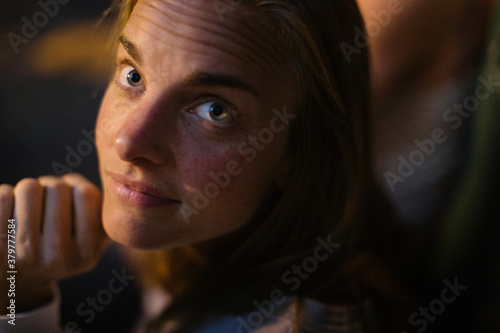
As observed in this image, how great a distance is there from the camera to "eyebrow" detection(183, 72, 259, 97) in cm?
50

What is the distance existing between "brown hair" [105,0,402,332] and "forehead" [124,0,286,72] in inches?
0.6

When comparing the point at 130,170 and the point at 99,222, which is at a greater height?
the point at 130,170

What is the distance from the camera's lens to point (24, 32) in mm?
645

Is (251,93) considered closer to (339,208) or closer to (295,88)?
(295,88)

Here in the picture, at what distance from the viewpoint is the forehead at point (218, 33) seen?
0.50 meters

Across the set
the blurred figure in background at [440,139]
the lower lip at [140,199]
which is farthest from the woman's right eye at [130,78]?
the blurred figure in background at [440,139]

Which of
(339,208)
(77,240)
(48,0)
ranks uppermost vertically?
(48,0)

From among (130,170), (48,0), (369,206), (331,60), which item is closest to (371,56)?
(331,60)

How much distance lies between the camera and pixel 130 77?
0.56 m

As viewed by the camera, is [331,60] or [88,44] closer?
[331,60]

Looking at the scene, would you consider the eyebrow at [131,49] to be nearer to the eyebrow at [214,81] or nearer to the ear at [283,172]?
the eyebrow at [214,81]

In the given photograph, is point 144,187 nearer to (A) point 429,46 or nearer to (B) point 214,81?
(B) point 214,81

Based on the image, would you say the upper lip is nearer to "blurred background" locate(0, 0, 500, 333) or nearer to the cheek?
the cheek

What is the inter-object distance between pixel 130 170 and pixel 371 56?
0.93 feet
